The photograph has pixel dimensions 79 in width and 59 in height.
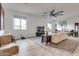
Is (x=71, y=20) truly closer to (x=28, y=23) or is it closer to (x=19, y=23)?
(x=28, y=23)

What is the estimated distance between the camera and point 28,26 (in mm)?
9469

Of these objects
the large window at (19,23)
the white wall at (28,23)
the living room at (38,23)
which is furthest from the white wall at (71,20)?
the large window at (19,23)

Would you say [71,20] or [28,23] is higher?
[71,20]

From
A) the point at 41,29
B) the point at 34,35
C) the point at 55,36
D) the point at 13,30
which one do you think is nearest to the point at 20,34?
the point at 13,30

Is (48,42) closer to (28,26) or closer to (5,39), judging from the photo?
(5,39)

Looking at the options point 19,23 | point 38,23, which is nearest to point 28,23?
point 19,23

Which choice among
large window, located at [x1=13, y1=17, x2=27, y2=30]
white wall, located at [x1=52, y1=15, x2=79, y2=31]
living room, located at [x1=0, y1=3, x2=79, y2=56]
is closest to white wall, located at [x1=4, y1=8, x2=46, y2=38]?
living room, located at [x1=0, y1=3, x2=79, y2=56]

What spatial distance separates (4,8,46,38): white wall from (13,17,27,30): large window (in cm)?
35

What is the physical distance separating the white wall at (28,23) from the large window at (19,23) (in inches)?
13.8

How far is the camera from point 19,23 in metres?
→ 8.70

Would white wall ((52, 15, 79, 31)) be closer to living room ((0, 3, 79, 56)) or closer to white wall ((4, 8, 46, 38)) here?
living room ((0, 3, 79, 56))

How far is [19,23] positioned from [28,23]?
43.8 inches

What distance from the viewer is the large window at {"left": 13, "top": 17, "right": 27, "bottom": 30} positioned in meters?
8.20

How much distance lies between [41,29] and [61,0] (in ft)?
28.5
